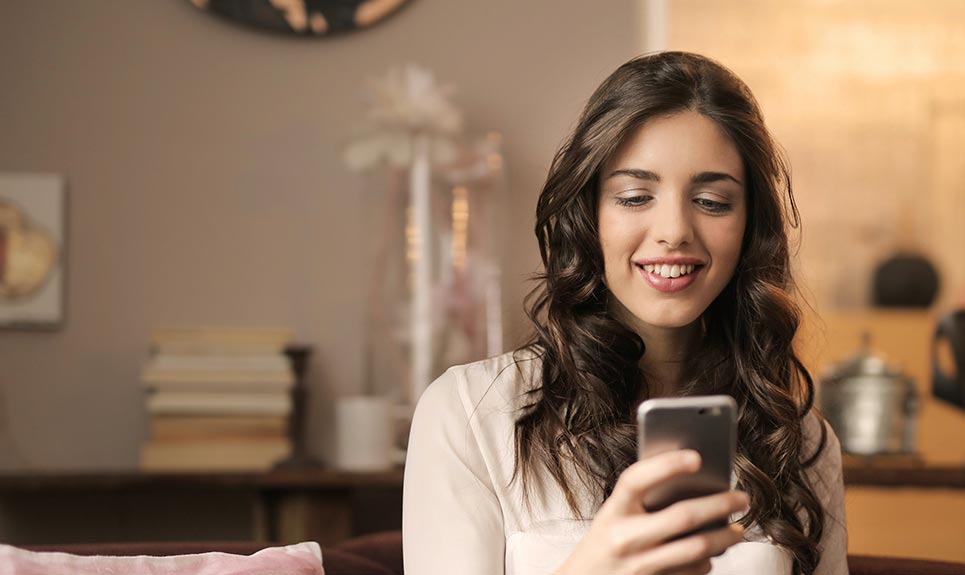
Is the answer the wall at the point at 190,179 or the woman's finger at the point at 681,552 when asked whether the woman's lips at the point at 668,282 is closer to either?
the woman's finger at the point at 681,552

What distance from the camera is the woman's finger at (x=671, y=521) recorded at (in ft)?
3.11

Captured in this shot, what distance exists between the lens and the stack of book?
239 cm

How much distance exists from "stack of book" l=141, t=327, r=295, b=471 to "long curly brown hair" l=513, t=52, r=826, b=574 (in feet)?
3.40

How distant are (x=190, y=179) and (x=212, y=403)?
57 cm

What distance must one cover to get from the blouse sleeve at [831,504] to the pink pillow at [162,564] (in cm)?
64

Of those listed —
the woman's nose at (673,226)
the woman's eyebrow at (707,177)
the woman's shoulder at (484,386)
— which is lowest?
the woman's shoulder at (484,386)

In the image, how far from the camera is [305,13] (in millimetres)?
2676

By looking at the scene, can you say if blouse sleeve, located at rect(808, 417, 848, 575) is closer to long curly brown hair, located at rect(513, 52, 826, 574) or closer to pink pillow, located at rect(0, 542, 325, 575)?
long curly brown hair, located at rect(513, 52, 826, 574)

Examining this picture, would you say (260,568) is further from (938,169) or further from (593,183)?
(938,169)

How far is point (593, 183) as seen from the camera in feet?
4.63

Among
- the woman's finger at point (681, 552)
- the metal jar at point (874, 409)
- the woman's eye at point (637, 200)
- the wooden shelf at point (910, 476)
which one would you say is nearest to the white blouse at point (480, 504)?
the woman's eye at point (637, 200)

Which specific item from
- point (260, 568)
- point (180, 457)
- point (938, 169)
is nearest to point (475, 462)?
Result: point (260, 568)

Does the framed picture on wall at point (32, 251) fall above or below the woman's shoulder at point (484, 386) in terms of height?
above

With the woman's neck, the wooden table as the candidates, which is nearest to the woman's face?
the woman's neck
